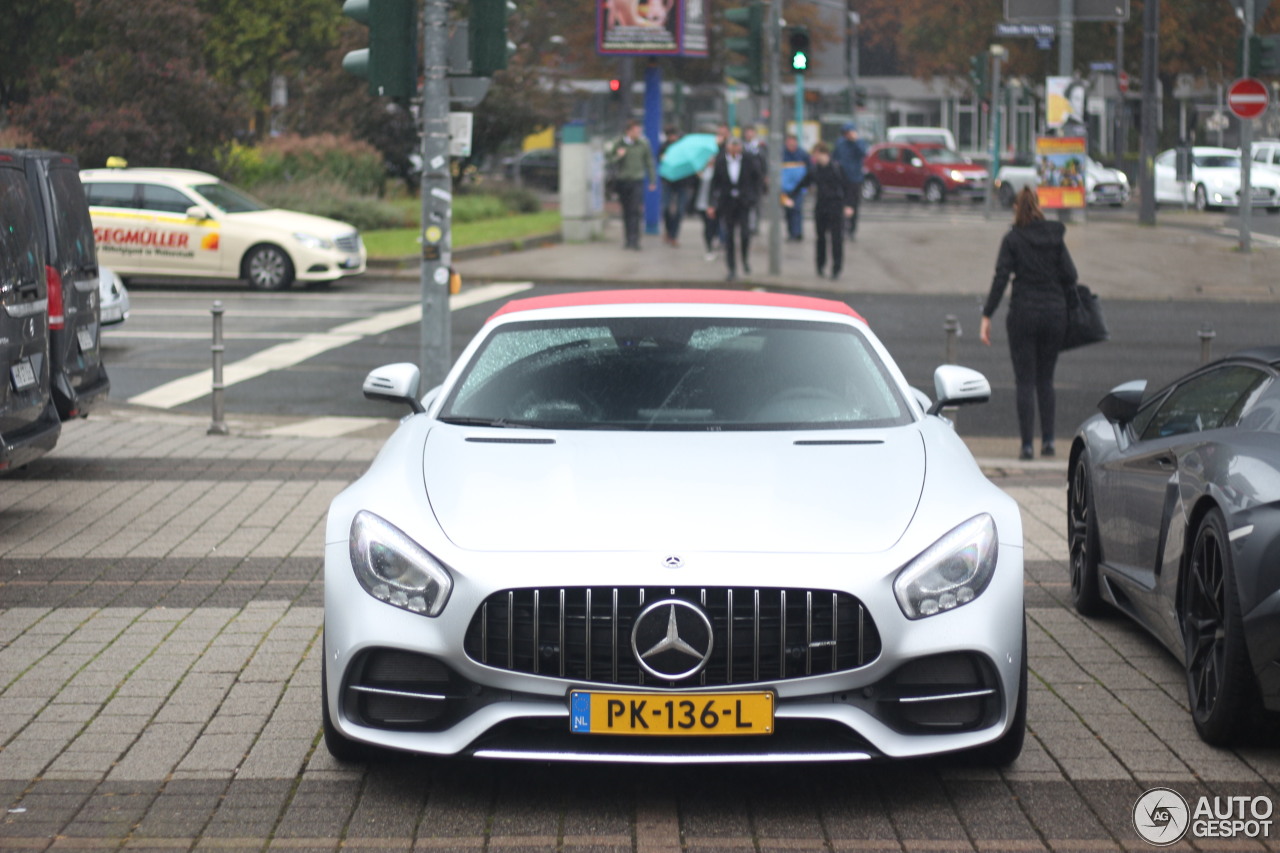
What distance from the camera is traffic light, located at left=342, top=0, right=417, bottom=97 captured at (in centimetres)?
1135

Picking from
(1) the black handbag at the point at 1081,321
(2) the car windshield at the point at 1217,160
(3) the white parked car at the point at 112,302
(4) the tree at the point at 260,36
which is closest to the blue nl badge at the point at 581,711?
(1) the black handbag at the point at 1081,321

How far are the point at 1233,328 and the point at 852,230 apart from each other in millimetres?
12294

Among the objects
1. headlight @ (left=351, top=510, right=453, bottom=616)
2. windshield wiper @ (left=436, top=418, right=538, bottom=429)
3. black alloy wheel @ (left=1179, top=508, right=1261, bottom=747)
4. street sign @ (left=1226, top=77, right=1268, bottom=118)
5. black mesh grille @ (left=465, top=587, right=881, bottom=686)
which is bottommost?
black alloy wheel @ (left=1179, top=508, right=1261, bottom=747)

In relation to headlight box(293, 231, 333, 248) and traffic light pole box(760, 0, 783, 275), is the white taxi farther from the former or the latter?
traffic light pole box(760, 0, 783, 275)

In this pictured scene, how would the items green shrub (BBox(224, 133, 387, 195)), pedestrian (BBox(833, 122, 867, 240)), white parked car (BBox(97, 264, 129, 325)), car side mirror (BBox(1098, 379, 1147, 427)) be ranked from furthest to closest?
1. green shrub (BBox(224, 133, 387, 195))
2. pedestrian (BBox(833, 122, 867, 240))
3. white parked car (BBox(97, 264, 129, 325))
4. car side mirror (BBox(1098, 379, 1147, 427))

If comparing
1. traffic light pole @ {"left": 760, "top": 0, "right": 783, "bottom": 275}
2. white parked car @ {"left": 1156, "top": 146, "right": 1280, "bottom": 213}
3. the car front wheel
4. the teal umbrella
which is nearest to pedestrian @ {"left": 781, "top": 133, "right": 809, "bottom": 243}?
the teal umbrella

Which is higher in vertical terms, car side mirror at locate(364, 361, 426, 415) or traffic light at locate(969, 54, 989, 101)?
traffic light at locate(969, 54, 989, 101)

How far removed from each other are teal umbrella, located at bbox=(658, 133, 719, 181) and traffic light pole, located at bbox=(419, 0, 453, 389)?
18120mm

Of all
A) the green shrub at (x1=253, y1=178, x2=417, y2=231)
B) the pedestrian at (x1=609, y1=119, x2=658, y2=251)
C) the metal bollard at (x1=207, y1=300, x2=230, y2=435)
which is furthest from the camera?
the green shrub at (x1=253, y1=178, x2=417, y2=231)

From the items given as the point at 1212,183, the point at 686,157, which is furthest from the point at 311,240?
the point at 1212,183

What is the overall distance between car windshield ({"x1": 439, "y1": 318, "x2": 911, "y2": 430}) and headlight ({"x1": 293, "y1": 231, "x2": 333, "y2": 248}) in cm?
1825

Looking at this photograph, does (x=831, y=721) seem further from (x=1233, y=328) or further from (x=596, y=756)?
(x=1233, y=328)

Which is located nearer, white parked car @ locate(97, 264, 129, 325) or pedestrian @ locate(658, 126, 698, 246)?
white parked car @ locate(97, 264, 129, 325)

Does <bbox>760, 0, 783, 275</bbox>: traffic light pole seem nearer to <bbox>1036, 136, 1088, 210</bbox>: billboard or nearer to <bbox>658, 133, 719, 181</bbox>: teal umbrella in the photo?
<bbox>658, 133, 719, 181</bbox>: teal umbrella
